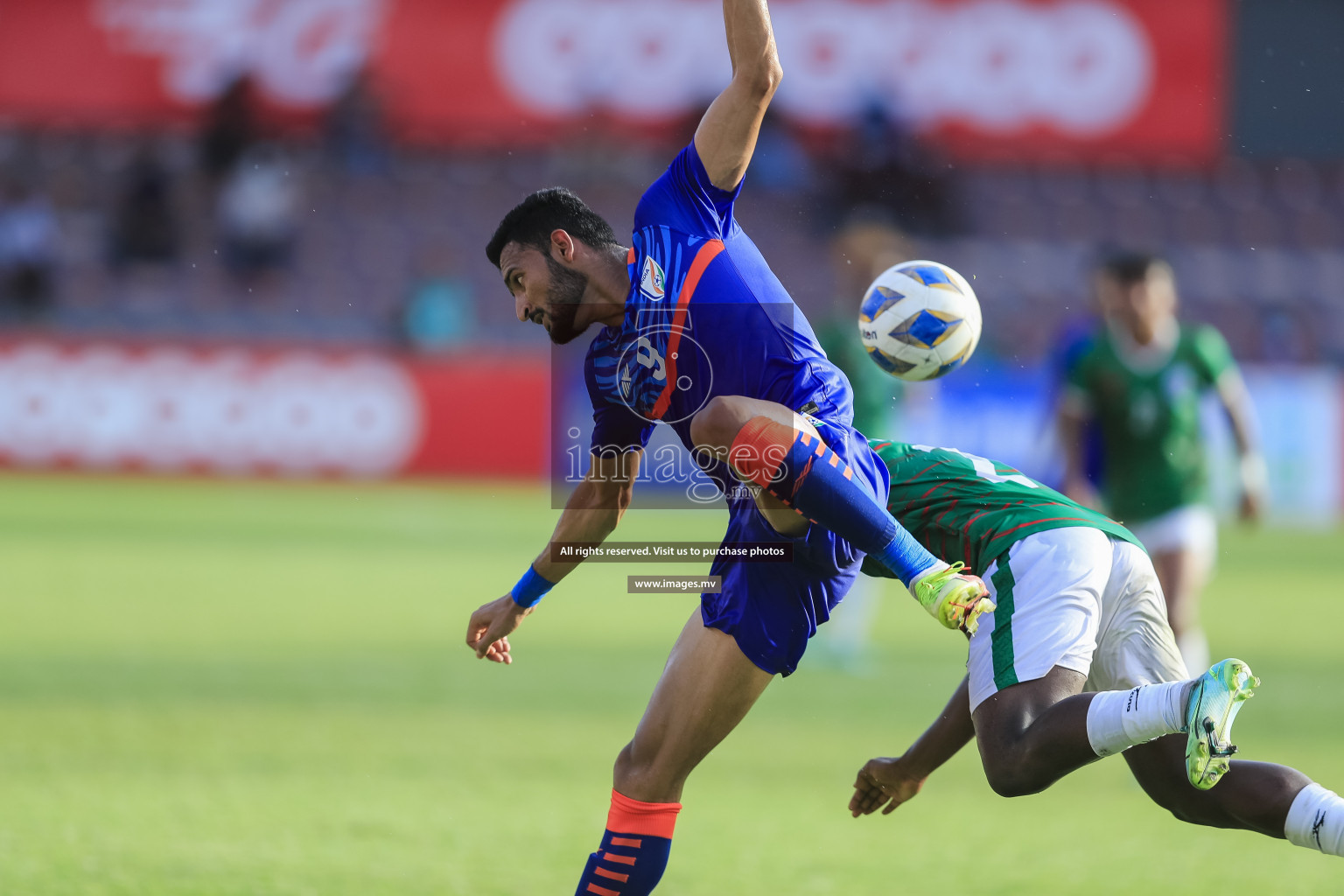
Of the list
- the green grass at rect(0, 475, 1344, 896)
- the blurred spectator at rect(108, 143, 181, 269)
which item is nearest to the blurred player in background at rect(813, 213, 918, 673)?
the green grass at rect(0, 475, 1344, 896)

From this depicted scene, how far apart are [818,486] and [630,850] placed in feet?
4.16

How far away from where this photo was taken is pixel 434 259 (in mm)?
21562

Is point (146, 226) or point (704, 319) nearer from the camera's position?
point (704, 319)

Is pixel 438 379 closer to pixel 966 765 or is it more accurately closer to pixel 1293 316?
pixel 1293 316

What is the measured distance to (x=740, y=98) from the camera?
14.3ft

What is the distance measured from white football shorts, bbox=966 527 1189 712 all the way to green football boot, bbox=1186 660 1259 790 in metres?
0.55

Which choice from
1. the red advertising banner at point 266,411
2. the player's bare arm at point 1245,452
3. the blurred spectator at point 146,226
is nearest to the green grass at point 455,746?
the player's bare arm at point 1245,452

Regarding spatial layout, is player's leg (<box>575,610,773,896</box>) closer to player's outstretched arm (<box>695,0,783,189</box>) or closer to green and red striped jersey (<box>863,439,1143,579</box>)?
green and red striped jersey (<box>863,439,1143,579</box>)

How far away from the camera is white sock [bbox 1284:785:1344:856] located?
13.0ft

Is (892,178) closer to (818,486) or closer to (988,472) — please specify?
(988,472)

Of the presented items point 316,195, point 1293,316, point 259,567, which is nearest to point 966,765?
point 259,567

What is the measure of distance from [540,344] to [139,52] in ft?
27.8

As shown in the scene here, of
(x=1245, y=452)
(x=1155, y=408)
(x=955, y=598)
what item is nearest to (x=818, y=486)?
(x=955, y=598)

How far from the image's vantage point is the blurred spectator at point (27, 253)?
21.7m
